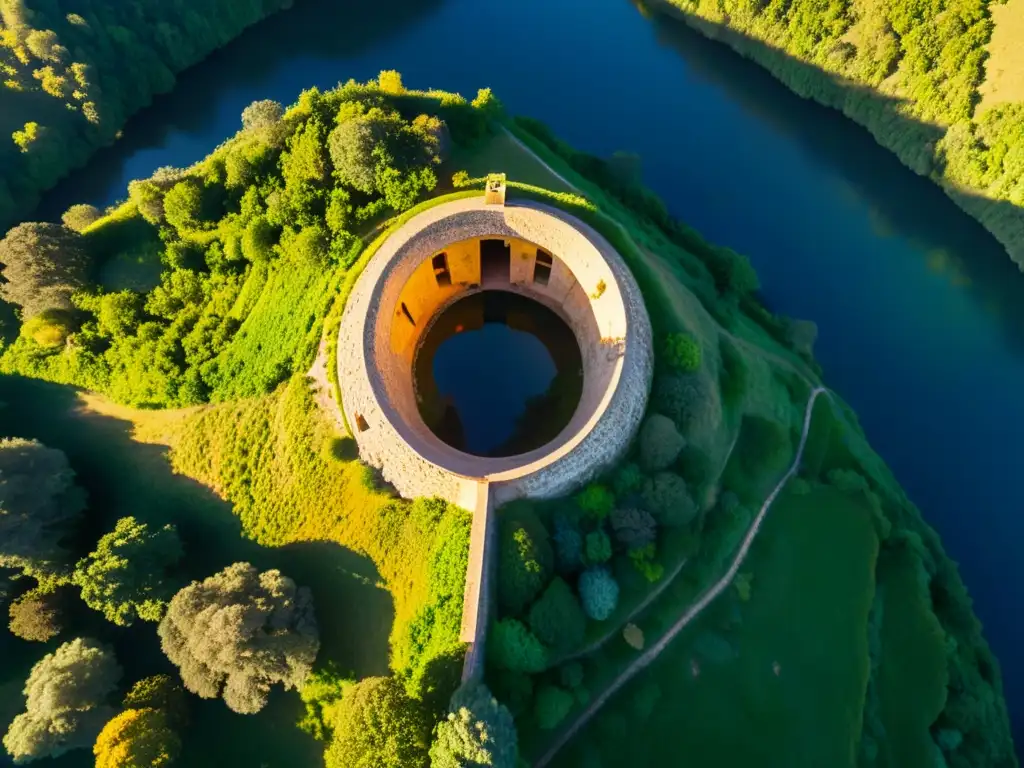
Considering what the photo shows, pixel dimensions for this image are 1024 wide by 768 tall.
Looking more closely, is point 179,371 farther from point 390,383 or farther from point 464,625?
point 464,625

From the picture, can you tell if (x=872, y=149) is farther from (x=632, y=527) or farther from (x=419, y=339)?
(x=632, y=527)

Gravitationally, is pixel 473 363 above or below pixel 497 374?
below

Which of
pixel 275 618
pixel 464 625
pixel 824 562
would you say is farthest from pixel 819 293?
pixel 275 618

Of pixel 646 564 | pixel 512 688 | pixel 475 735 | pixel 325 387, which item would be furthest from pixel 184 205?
pixel 646 564

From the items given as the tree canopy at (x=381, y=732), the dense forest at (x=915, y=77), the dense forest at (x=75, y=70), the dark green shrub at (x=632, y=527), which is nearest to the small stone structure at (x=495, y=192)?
the dark green shrub at (x=632, y=527)

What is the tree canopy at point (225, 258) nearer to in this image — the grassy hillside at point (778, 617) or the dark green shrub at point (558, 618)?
the grassy hillside at point (778, 617)

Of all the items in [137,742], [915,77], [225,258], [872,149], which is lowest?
[137,742]
